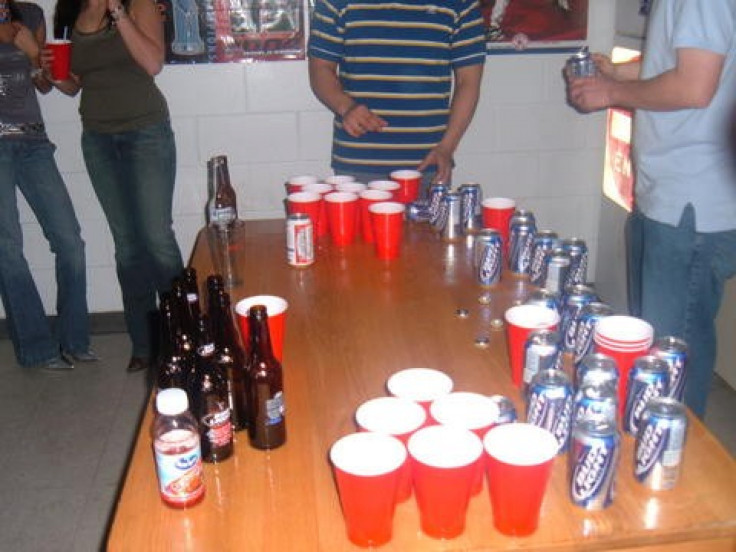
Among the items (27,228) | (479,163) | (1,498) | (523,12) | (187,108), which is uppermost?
(523,12)

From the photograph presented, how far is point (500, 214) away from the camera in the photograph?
2070 millimetres

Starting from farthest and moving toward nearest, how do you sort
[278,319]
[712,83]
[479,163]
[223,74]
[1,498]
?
[479,163] < [223,74] < [1,498] < [712,83] < [278,319]

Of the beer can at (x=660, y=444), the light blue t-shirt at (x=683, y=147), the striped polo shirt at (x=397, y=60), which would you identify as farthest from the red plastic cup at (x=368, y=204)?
the beer can at (x=660, y=444)

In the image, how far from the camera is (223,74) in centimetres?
336

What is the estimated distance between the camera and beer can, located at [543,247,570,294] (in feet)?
5.49

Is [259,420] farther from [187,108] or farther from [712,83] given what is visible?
[187,108]

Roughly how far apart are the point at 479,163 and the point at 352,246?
1.61 meters

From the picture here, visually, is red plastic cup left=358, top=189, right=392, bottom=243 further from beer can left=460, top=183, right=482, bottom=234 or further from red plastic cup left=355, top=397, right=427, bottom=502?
red plastic cup left=355, top=397, right=427, bottom=502

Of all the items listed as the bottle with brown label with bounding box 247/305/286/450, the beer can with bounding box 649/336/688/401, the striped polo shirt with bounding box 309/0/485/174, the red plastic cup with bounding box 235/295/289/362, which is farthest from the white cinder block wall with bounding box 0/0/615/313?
the beer can with bounding box 649/336/688/401

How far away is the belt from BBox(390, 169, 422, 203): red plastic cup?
5.12 feet

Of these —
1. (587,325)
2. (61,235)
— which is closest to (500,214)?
(587,325)

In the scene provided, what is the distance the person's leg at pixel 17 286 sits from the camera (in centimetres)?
311

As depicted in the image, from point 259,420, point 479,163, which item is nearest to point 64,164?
point 479,163

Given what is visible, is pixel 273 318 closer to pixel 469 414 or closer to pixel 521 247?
pixel 469 414
